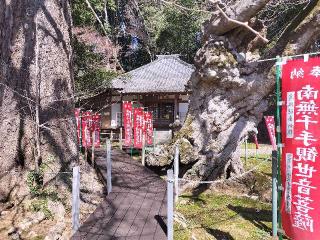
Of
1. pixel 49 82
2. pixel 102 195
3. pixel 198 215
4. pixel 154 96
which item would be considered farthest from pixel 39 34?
pixel 154 96

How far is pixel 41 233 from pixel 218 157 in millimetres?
4722

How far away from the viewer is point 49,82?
750 cm

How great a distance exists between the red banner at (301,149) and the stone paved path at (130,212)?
5.98ft

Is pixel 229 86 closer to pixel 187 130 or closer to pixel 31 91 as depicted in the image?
pixel 187 130

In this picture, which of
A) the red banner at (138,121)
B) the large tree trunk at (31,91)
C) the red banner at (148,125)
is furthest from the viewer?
the red banner at (148,125)

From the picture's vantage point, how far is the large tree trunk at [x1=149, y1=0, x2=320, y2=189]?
7.80 m

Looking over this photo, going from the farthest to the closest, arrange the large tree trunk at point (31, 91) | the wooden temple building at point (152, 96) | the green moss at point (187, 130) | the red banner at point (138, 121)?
the wooden temple building at point (152, 96), the red banner at point (138, 121), the green moss at point (187, 130), the large tree trunk at point (31, 91)

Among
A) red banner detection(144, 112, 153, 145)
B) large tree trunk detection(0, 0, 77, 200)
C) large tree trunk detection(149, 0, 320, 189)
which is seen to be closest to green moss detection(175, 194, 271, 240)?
large tree trunk detection(149, 0, 320, 189)

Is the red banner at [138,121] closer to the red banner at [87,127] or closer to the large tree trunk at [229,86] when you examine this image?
the red banner at [87,127]

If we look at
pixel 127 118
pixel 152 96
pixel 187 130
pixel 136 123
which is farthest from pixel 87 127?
pixel 152 96

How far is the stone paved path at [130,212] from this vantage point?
524 centimetres

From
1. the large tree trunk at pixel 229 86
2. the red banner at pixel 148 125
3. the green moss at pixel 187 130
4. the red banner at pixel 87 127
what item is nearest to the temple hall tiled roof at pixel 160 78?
the red banner at pixel 148 125

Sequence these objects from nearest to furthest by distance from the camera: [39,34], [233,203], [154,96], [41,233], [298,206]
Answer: [298,206] < [41,233] < [39,34] < [233,203] < [154,96]

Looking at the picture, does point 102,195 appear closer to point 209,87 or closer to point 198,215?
point 198,215
